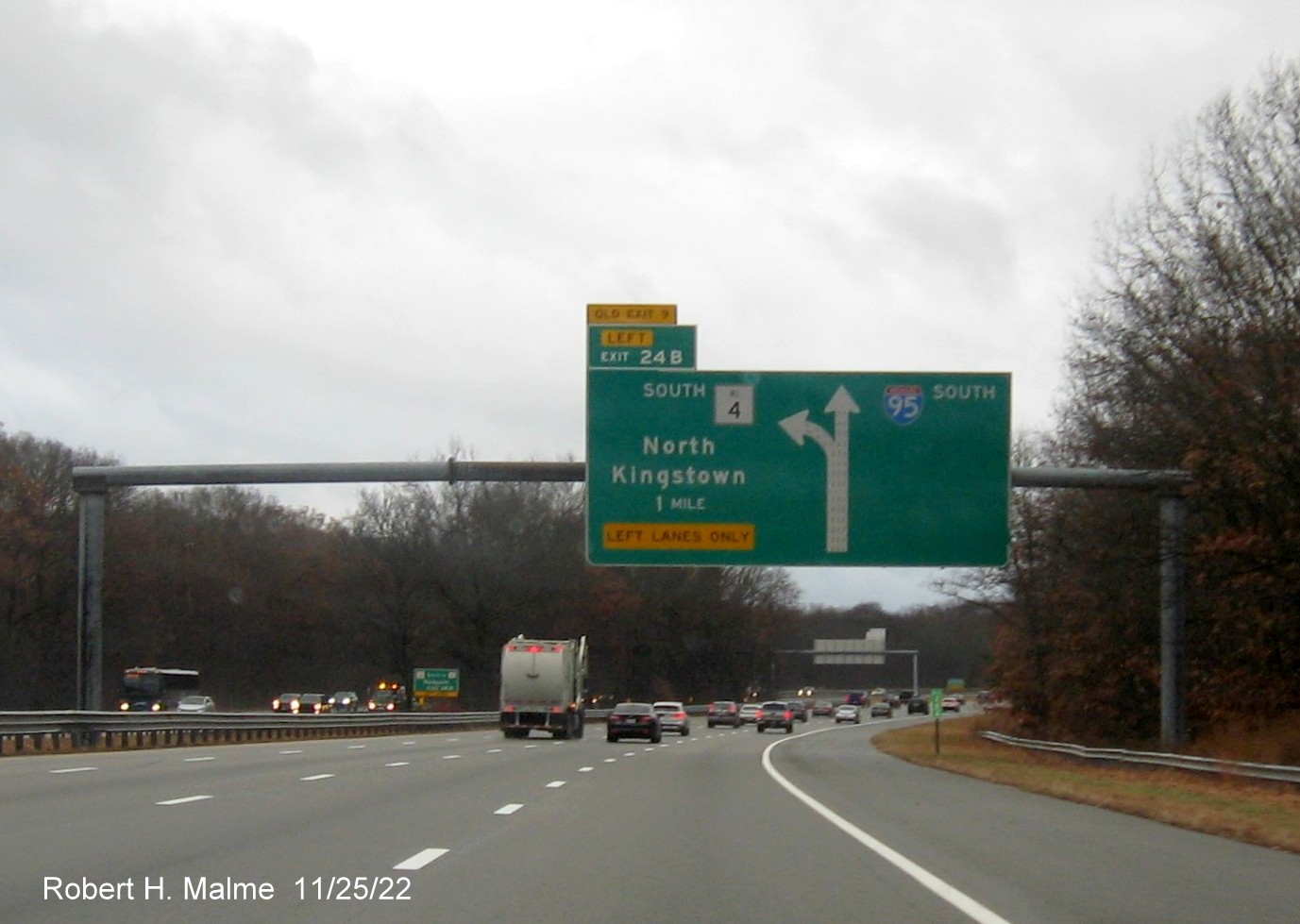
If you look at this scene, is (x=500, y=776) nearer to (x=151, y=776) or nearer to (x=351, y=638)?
(x=151, y=776)

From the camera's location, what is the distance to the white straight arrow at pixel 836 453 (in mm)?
28938

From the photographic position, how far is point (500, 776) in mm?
26641

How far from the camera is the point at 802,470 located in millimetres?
29078

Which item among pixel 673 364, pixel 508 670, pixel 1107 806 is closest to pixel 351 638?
pixel 508 670

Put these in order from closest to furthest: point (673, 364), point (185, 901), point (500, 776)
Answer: point (185, 901), point (500, 776), point (673, 364)

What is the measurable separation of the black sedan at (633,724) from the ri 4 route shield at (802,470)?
25.5 meters

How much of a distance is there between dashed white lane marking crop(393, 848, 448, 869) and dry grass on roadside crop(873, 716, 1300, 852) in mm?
7995

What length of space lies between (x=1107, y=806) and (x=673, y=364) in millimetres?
11664

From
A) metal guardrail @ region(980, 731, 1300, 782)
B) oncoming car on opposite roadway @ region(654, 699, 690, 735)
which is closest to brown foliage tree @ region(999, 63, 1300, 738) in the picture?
metal guardrail @ region(980, 731, 1300, 782)

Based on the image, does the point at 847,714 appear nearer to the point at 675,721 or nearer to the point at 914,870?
the point at 675,721

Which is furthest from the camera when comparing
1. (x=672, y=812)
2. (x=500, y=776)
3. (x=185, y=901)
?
(x=500, y=776)

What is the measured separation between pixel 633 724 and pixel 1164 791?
30646mm

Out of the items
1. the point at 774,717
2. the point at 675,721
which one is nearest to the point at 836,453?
the point at 675,721

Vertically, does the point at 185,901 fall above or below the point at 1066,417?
below
